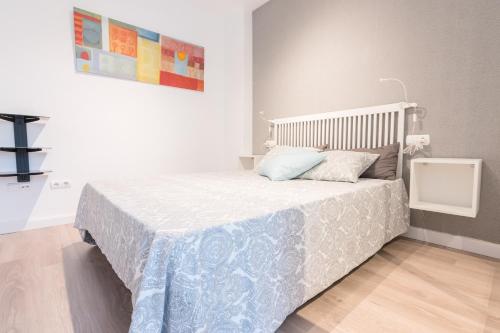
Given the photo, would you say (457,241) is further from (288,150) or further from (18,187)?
(18,187)

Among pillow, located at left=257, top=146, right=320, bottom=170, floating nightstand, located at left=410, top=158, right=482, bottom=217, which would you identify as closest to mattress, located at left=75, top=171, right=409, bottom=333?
floating nightstand, located at left=410, top=158, right=482, bottom=217

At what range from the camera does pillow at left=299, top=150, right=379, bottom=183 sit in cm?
174

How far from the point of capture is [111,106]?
2652 mm

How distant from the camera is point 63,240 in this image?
6.55 ft

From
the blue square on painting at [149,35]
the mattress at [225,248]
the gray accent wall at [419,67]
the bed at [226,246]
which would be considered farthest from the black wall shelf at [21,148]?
the gray accent wall at [419,67]

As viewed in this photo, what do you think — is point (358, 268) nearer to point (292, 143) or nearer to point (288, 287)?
point (288, 287)

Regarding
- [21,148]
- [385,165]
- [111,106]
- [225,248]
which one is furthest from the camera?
[111,106]

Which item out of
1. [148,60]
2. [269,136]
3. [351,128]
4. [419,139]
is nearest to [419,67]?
[419,139]

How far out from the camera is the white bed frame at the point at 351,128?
2047 mm

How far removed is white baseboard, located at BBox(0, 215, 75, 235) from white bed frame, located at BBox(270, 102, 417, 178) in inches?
95.1

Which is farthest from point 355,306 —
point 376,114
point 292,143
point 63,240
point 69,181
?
point 69,181

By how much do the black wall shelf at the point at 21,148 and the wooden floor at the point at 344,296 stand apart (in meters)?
0.66

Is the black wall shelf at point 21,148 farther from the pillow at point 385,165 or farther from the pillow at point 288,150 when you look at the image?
the pillow at point 385,165

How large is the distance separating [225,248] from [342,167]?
1.27 metres
